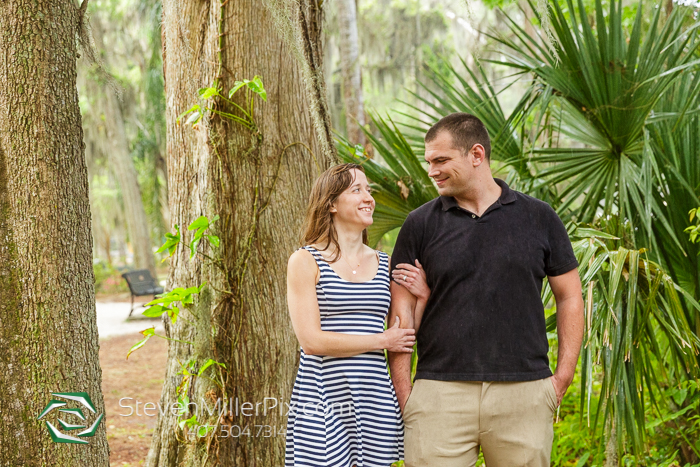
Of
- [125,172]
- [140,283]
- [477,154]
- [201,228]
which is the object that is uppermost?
[125,172]

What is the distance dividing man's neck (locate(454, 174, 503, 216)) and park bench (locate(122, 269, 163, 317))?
1172cm

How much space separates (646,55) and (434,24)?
567 inches

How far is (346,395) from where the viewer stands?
217 centimetres

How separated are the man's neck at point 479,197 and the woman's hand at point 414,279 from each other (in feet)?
0.99

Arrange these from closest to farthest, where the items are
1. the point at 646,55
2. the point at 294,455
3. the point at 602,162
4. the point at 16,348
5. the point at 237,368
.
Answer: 1. the point at 294,455
2. the point at 16,348
3. the point at 237,368
4. the point at 646,55
5. the point at 602,162

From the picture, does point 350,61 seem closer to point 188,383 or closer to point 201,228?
point 201,228

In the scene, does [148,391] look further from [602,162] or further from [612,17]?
[612,17]

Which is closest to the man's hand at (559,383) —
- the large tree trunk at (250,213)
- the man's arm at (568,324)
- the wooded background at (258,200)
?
the man's arm at (568,324)

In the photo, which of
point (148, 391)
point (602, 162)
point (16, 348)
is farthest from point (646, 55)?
point (148, 391)

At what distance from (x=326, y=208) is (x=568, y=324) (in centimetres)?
103

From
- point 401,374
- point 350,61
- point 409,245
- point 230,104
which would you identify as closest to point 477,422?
point 401,374

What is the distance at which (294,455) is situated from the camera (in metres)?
2.19

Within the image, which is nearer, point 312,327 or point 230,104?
point 312,327

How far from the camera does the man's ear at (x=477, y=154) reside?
2.34 metres
